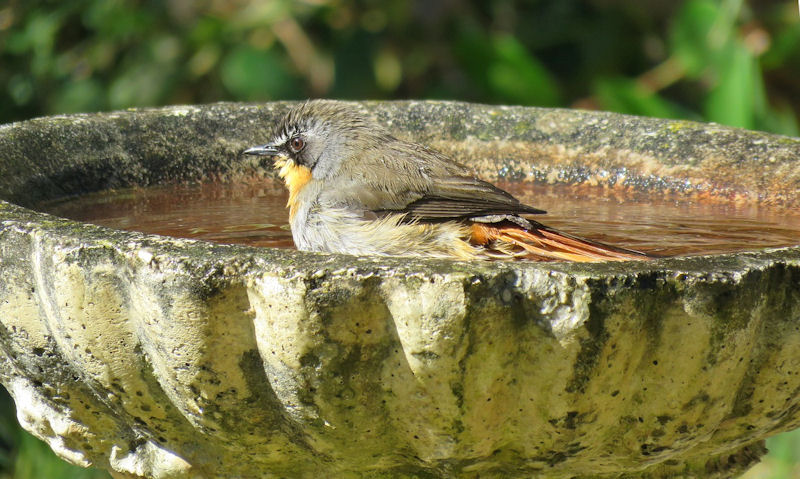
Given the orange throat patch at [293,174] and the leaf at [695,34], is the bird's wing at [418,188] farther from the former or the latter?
the leaf at [695,34]

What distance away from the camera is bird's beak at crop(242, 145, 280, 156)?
12.1ft

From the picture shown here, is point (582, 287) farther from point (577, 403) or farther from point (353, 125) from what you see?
point (353, 125)

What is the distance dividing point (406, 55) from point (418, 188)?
172 inches

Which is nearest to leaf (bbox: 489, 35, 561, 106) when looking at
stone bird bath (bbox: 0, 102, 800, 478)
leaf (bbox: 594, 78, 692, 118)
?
leaf (bbox: 594, 78, 692, 118)

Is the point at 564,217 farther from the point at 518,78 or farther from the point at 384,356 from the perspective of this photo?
the point at 518,78

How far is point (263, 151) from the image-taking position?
3.72 m

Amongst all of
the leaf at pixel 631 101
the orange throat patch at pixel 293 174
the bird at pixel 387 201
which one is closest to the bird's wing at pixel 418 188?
the bird at pixel 387 201

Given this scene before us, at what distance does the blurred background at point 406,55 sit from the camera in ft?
20.5

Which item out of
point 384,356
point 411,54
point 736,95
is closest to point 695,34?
point 736,95

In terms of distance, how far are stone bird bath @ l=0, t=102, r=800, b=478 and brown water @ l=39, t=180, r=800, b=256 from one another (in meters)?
0.72

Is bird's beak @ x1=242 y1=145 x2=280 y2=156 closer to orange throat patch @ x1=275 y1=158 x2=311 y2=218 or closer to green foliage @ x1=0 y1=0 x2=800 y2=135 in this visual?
orange throat patch @ x1=275 y1=158 x2=311 y2=218

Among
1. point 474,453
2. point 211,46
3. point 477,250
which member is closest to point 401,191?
point 477,250

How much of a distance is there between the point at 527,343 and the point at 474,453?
315mm

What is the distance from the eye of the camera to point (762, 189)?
130 inches
